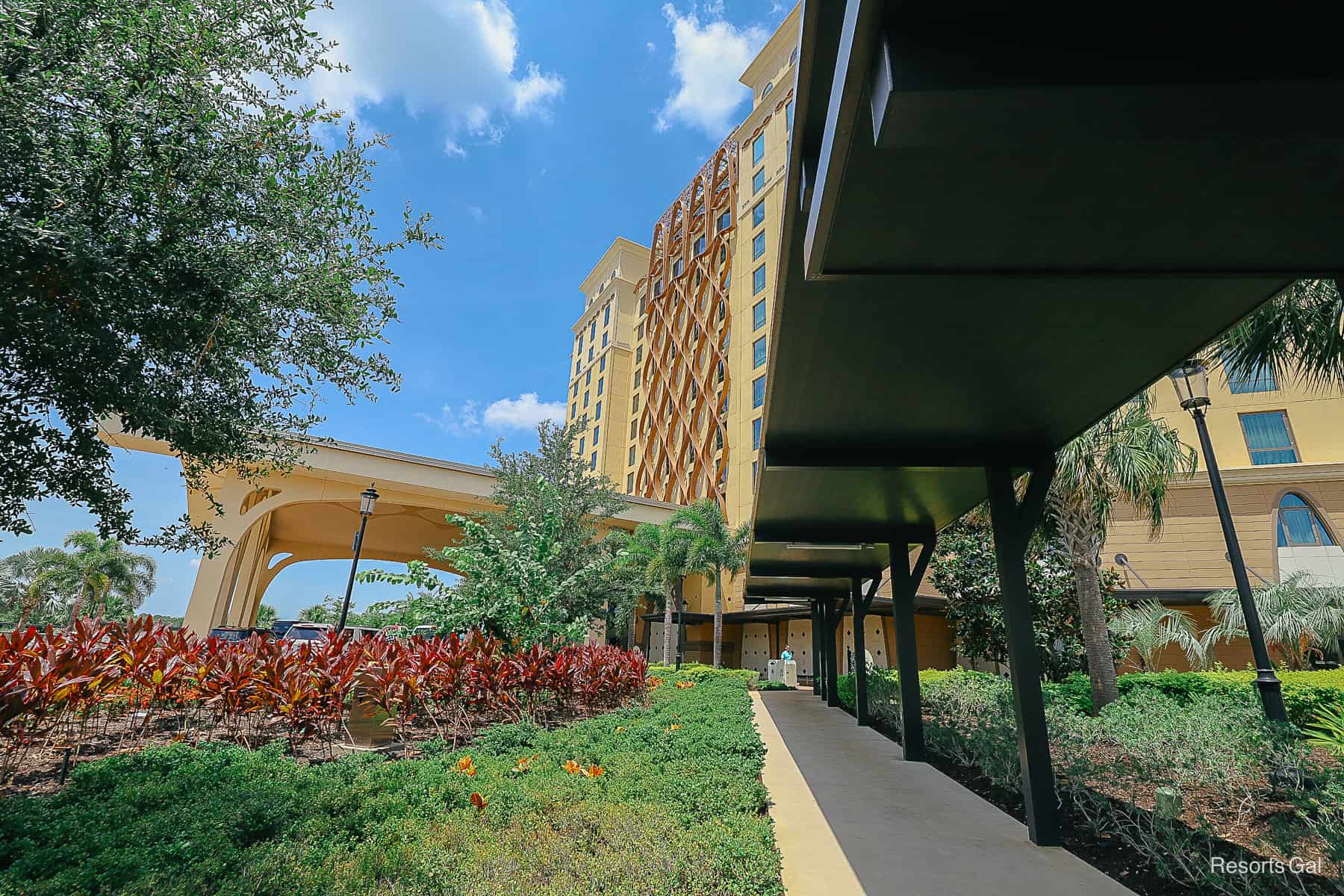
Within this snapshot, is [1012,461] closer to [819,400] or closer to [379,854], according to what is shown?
[819,400]

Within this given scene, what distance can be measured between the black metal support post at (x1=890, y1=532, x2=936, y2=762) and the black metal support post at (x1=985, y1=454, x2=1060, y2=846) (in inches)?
107

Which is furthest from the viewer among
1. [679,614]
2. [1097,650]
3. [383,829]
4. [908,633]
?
[679,614]

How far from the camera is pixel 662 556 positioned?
26.3 meters

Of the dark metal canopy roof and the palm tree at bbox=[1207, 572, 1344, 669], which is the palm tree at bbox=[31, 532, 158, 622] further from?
the palm tree at bbox=[1207, 572, 1344, 669]

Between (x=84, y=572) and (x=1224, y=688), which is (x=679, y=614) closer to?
(x=1224, y=688)

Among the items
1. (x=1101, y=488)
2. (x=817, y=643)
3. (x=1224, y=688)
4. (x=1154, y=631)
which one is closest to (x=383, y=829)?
(x=1101, y=488)

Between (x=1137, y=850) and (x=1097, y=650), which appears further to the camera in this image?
(x=1097, y=650)

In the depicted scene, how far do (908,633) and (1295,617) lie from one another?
14261 mm

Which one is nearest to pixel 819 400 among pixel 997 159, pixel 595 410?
pixel 997 159

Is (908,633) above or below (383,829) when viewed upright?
above

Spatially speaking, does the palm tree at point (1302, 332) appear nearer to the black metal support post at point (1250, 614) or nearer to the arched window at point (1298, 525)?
the black metal support post at point (1250, 614)

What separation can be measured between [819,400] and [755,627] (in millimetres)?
30922

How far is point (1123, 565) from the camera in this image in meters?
22.7

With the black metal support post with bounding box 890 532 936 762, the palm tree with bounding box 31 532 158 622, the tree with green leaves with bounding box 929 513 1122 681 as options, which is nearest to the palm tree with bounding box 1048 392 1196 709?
the tree with green leaves with bounding box 929 513 1122 681
